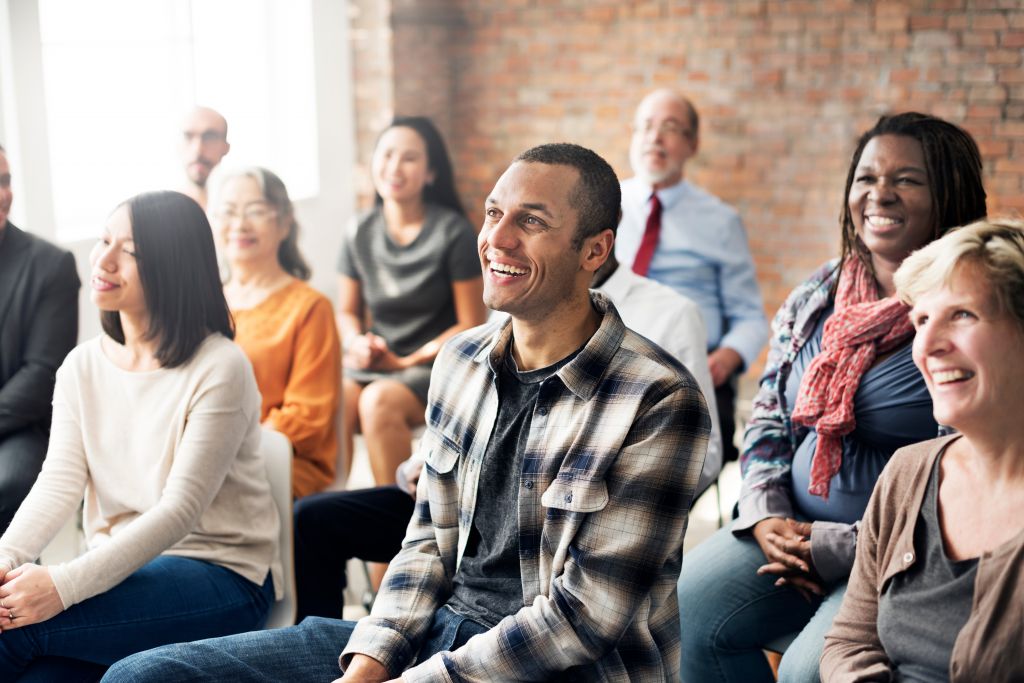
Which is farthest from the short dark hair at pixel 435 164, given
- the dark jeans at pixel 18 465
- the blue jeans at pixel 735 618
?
the blue jeans at pixel 735 618

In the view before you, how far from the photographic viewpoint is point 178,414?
2.22 meters

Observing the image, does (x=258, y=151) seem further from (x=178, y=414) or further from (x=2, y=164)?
(x=178, y=414)

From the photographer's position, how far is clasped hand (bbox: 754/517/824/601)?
2.12 meters

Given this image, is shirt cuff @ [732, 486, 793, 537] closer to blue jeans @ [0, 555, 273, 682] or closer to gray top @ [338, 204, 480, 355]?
blue jeans @ [0, 555, 273, 682]

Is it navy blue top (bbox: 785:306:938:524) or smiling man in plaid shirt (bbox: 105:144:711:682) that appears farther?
navy blue top (bbox: 785:306:938:524)

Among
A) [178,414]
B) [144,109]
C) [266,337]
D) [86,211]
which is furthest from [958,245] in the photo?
[144,109]

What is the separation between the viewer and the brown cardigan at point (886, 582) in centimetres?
147

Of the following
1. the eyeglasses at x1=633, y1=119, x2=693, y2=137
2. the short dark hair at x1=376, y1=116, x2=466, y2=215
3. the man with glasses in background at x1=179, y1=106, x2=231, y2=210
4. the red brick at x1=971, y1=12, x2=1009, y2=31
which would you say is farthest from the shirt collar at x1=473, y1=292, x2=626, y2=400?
the red brick at x1=971, y1=12, x2=1009, y2=31

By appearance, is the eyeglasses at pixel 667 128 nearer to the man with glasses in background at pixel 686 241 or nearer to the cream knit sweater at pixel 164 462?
the man with glasses in background at pixel 686 241

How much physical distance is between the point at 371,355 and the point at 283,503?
138cm

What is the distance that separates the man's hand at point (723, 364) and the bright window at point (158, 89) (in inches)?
74.6

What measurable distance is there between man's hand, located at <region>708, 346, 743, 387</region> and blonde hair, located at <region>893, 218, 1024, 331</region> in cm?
172

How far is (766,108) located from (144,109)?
2880mm

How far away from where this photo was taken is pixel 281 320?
10.0 feet
